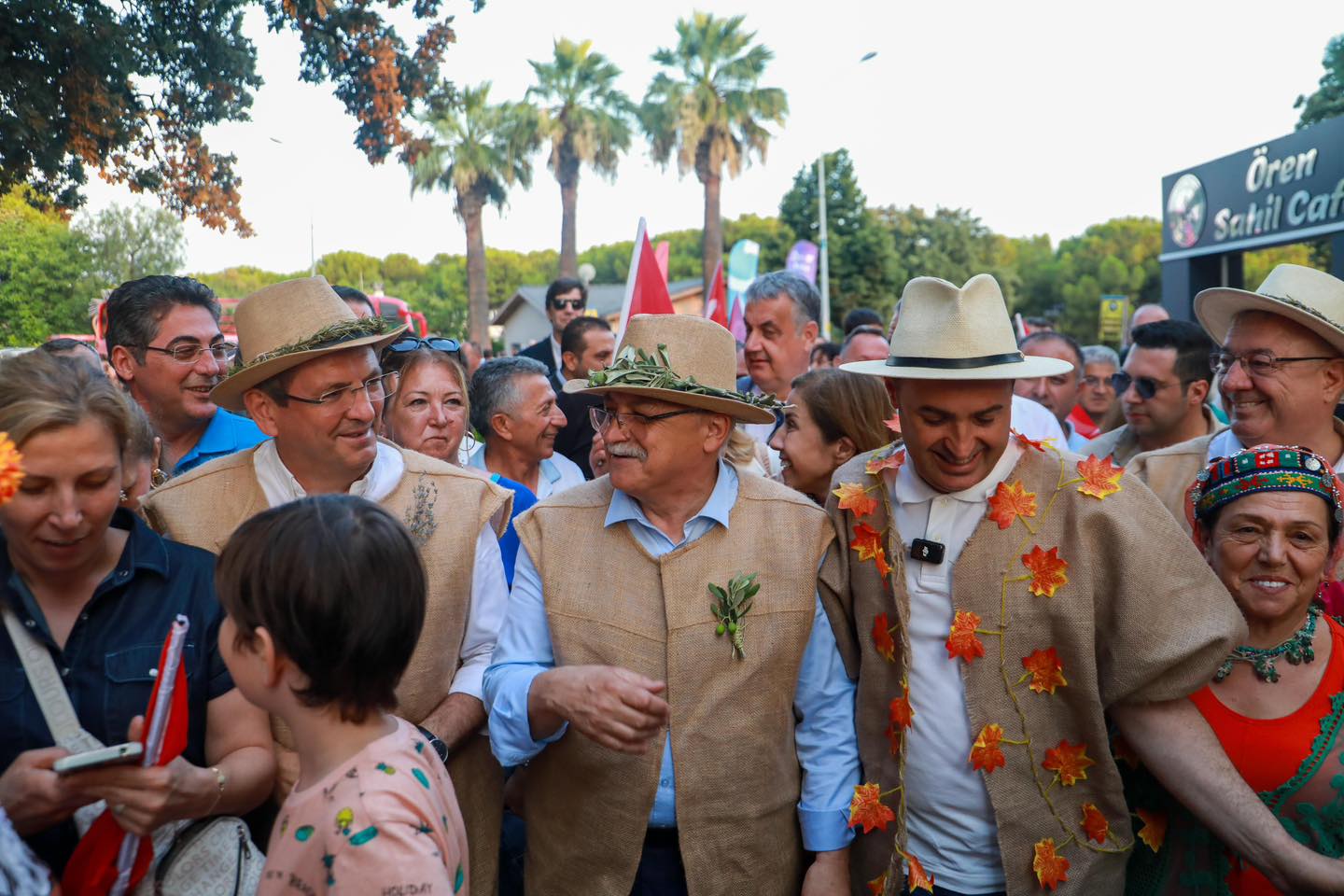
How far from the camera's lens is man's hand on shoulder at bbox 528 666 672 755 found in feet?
7.59

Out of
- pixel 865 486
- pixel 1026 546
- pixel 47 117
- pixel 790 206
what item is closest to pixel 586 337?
pixel 47 117

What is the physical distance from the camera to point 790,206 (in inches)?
1607

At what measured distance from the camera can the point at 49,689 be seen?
86.0 inches

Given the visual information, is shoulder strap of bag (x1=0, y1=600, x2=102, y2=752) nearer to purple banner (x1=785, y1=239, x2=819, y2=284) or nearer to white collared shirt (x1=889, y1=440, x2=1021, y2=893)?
white collared shirt (x1=889, y1=440, x2=1021, y2=893)

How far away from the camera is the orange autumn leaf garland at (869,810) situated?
8.96 ft

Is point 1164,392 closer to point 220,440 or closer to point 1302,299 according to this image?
Answer: point 1302,299

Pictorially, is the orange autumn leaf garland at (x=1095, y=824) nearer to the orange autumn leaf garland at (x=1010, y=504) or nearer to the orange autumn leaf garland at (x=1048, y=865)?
the orange autumn leaf garland at (x=1048, y=865)

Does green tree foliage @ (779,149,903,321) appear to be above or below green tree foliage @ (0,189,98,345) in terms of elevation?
above

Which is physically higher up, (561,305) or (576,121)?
(576,121)

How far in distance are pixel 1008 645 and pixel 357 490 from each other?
1.92 metres

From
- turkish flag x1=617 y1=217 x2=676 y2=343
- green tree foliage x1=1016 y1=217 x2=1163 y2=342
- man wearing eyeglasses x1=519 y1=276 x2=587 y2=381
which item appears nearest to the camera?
turkish flag x1=617 y1=217 x2=676 y2=343

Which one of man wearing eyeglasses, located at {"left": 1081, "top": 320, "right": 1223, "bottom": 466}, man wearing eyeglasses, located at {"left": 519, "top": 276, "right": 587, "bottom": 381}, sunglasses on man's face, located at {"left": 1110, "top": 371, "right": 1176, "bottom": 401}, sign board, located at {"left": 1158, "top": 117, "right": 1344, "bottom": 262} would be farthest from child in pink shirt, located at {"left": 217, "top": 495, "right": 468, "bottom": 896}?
sign board, located at {"left": 1158, "top": 117, "right": 1344, "bottom": 262}

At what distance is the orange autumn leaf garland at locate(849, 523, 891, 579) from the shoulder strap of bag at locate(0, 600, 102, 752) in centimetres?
189

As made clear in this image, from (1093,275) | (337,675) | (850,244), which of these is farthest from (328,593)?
(1093,275)
